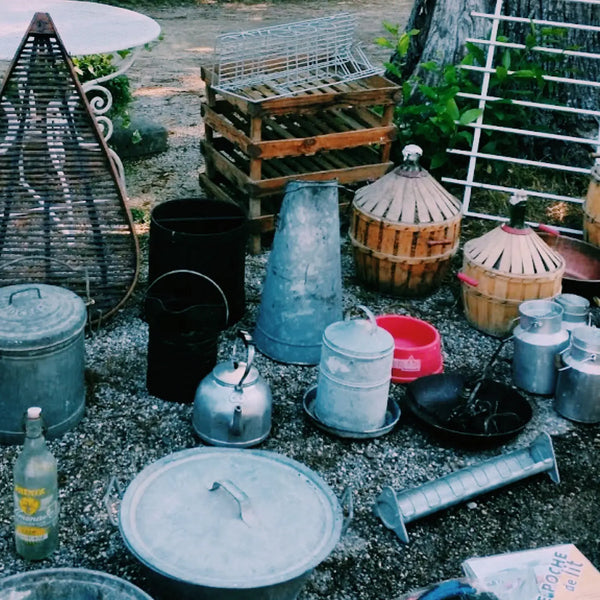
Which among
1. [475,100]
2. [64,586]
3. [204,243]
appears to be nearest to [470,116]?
[475,100]

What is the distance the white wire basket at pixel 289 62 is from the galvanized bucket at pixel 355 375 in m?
1.82

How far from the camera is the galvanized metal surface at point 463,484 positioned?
3.21m

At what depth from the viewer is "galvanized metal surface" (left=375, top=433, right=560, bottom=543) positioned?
3213mm

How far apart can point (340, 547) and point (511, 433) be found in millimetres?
926

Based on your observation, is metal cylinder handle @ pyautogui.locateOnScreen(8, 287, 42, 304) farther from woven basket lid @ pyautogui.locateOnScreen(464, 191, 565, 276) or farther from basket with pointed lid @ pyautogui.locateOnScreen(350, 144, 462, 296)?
woven basket lid @ pyautogui.locateOnScreen(464, 191, 565, 276)

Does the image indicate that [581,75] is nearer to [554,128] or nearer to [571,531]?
[554,128]

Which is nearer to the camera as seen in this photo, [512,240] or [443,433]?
[443,433]

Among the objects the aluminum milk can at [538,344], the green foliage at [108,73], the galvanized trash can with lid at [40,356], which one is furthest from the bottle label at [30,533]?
the green foliage at [108,73]

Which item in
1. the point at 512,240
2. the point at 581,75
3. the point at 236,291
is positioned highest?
the point at 581,75

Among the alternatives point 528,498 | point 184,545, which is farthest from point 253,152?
point 184,545

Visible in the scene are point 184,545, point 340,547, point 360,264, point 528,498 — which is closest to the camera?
point 184,545

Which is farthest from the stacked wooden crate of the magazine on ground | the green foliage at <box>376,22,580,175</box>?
the magazine on ground

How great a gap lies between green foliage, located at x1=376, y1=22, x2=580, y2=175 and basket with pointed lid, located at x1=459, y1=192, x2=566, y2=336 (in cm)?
144

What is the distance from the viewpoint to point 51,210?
168 inches
